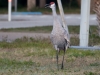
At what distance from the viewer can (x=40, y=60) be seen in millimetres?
11219

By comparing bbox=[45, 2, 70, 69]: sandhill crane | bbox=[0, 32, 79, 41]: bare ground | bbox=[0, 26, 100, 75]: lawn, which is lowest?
bbox=[0, 32, 79, 41]: bare ground

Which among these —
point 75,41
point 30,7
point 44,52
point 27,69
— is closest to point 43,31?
point 75,41

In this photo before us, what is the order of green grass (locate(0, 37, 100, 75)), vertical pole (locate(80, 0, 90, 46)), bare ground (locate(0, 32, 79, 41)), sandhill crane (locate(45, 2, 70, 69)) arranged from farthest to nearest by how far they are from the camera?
bare ground (locate(0, 32, 79, 41)), vertical pole (locate(80, 0, 90, 46)), green grass (locate(0, 37, 100, 75)), sandhill crane (locate(45, 2, 70, 69))

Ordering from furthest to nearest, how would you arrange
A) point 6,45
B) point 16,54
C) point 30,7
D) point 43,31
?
point 30,7 < point 43,31 < point 6,45 < point 16,54

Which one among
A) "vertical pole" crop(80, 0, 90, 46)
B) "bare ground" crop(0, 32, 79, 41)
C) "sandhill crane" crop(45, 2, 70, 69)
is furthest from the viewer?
"bare ground" crop(0, 32, 79, 41)

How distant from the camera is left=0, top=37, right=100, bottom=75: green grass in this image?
939cm

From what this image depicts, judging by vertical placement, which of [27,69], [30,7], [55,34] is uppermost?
[55,34]

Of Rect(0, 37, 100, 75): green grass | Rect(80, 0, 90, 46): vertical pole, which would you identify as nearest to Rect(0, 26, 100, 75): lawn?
Rect(0, 37, 100, 75): green grass

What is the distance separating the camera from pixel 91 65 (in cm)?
1040

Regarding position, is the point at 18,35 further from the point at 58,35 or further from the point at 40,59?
the point at 58,35

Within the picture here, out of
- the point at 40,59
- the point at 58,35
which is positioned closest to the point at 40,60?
the point at 40,59

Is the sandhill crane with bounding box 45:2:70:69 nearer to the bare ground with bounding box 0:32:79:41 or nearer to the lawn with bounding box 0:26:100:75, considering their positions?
the lawn with bounding box 0:26:100:75

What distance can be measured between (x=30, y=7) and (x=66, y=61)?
23385mm

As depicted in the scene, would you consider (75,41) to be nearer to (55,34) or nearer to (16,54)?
(16,54)
